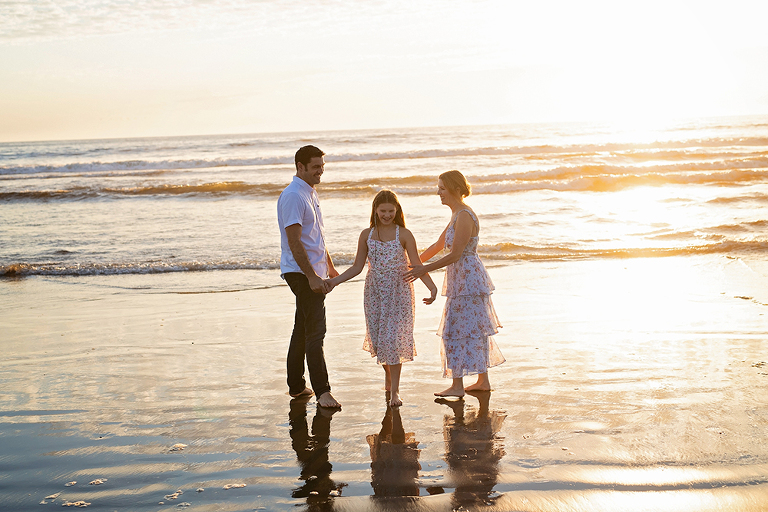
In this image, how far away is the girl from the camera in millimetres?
4477

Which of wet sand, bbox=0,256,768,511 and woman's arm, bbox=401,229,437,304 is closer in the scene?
wet sand, bbox=0,256,768,511

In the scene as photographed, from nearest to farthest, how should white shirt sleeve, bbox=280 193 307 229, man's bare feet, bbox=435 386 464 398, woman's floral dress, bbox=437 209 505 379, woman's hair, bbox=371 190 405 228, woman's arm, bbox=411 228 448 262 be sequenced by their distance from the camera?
white shirt sleeve, bbox=280 193 307 229 → woman's hair, bbox=371 190 405 228 → man's bare feet, bbox=435 386 464 398 → woman's floral dress, bbox=437 209 505 379 → woman's arm, bbox=411 228 448 262

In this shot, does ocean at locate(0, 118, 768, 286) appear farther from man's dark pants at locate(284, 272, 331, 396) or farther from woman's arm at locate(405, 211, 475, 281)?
man's dark pants at locate(284, 272, 331, 396)

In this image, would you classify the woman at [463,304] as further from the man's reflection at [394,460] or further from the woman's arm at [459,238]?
the man's reflection at [394,460]

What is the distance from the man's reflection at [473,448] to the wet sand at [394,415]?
0.01 m

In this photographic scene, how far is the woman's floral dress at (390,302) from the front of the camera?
4492 millimetres

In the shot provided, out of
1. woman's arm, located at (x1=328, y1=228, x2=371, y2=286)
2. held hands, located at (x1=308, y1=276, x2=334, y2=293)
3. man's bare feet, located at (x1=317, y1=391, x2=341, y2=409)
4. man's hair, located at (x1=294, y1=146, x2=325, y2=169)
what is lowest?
man's bare feet, located at (x1=317, y1=391, x2=341, y2=409)

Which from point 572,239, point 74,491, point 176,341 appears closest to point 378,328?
point 74,491

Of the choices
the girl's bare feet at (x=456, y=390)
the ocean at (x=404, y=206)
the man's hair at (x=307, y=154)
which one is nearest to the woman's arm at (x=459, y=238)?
the girl's bare feet at (x=456, y=390)

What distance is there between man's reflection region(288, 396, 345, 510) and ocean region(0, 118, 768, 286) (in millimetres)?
6101

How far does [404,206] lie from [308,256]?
12.6 meters

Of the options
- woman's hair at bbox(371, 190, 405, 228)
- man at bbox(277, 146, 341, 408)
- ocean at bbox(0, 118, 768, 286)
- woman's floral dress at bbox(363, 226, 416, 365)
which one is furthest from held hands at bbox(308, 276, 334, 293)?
ocean at bbox(0, 118, 768, 286)

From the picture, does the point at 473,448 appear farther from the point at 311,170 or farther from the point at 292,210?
the point at 311,170

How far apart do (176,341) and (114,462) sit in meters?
2.65
